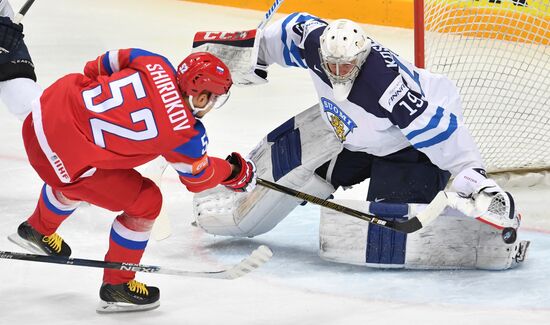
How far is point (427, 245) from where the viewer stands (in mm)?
3730

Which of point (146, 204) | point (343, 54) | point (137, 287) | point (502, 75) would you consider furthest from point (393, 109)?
point (502, 75)

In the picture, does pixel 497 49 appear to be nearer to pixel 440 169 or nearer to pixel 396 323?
pixel 440 169

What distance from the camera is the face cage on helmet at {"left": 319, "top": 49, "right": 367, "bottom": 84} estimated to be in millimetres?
3549

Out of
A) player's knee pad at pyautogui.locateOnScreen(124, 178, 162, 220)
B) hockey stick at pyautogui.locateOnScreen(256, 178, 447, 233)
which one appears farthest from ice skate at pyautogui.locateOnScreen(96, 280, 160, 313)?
hockey stick at pyautogui.locateOnScreen(256, 178, 447, 233)

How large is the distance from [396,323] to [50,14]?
4.67 metres

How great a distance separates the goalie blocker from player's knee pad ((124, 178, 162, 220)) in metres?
0.66

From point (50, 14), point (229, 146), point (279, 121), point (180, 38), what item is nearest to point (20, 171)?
point (229, 146)

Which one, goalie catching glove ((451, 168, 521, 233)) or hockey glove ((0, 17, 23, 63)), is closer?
goalie catching glove ((451, 168, 521, 233))

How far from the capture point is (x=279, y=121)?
5516mm

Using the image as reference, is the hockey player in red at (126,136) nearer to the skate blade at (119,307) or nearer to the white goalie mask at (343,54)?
the skate blade at (119,307)

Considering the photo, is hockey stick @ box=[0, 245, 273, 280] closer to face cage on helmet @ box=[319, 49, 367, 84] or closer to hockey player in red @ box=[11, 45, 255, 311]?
hockey player in red @ box=[11, 45, 255, 311]

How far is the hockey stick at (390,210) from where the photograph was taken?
3482mm

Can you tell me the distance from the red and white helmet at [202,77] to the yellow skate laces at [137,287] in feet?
1.80

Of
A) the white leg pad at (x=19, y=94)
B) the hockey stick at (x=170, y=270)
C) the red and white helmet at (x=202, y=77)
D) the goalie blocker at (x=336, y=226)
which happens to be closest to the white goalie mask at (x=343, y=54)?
the goalie blocker at (x=336, y=226)
